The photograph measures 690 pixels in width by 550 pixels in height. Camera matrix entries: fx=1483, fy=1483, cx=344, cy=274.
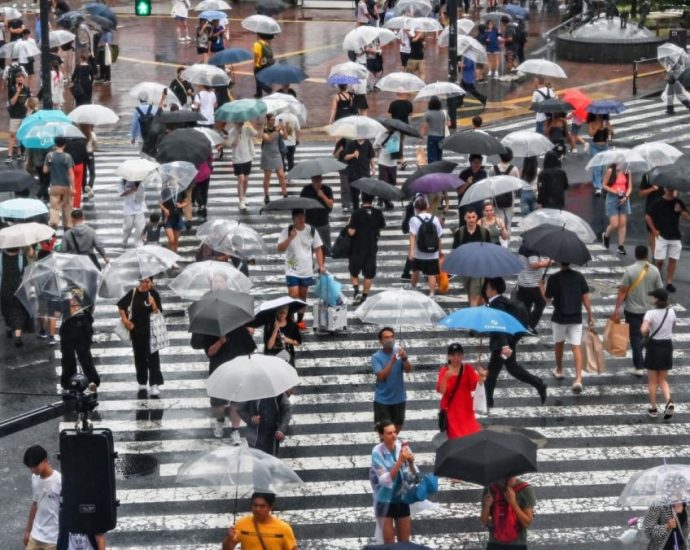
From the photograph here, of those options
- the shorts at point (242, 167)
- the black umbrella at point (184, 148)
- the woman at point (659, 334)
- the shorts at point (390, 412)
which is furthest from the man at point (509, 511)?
the shorts at point (242, 167)

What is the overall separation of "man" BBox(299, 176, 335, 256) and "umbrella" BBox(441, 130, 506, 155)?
2515 millimetres

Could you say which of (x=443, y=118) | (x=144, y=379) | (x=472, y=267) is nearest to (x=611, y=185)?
(x=443, y=118)

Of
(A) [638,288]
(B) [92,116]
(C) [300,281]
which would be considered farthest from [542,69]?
(A) [638,288]

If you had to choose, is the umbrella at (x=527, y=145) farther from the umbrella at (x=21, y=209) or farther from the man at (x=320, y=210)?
the umbrella at (x=21, y=209)

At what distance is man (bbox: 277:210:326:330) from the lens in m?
18.4

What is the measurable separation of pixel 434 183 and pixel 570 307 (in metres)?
3.89

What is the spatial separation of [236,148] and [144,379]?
806cm

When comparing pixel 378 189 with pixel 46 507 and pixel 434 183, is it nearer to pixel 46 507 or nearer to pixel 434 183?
pixel 434 183

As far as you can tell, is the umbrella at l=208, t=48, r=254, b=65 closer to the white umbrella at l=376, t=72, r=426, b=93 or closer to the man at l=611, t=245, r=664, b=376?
the white umbrella at l=376, t=72, r=426, b=93

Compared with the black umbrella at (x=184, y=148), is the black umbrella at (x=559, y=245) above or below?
below

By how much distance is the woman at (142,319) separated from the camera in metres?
16.2

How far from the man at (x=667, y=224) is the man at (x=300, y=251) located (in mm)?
4627

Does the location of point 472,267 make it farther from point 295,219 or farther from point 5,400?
point 5,400

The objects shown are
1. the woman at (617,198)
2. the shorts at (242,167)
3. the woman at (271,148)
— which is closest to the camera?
the woman at (617,198)
